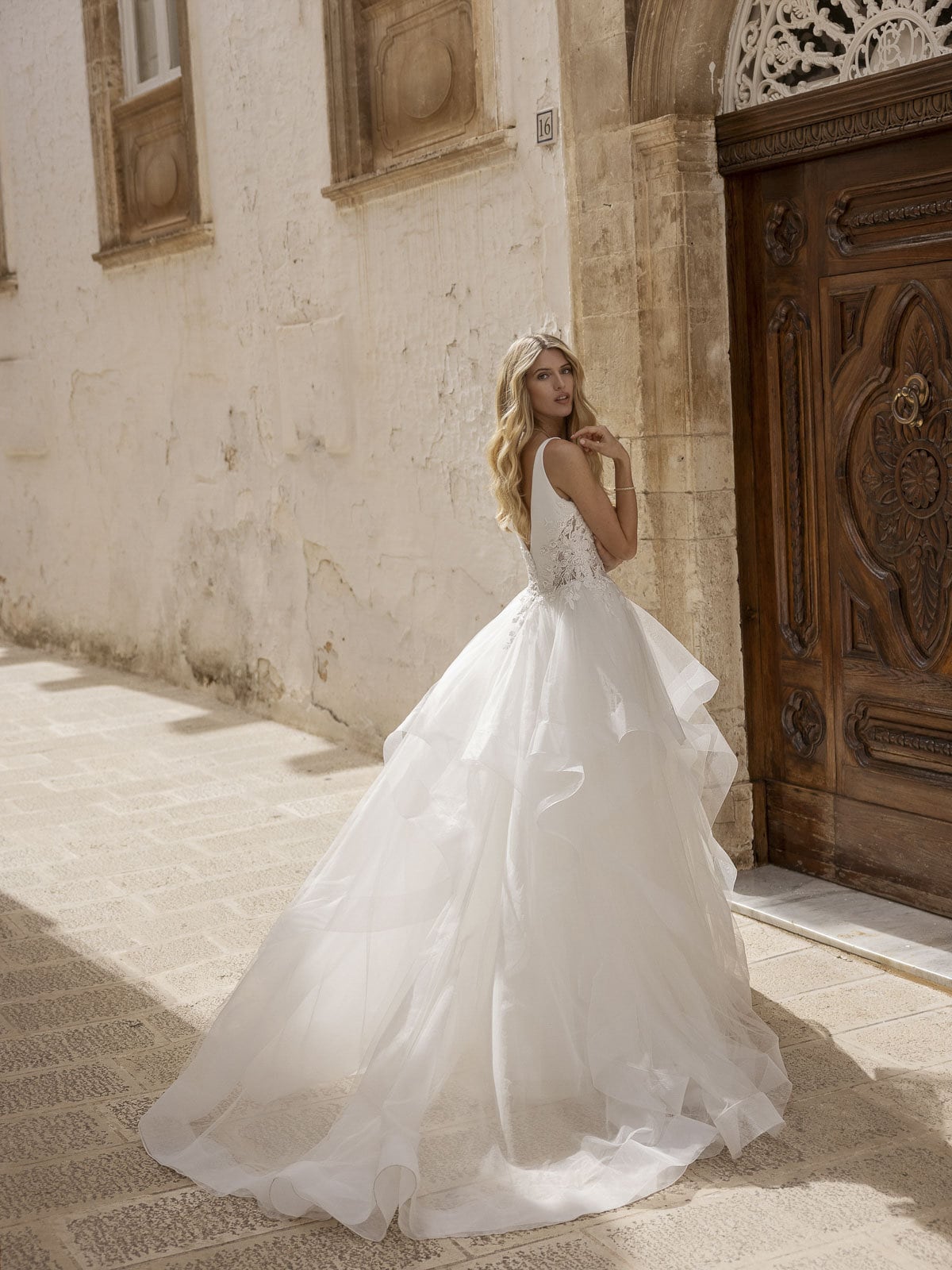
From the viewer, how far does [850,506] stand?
4844mm

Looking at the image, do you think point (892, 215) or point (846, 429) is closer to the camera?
point (892, 215)

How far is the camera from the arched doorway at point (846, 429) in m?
4.46

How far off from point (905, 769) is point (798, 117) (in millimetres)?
2104

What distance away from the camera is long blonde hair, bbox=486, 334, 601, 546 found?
386 centimetres

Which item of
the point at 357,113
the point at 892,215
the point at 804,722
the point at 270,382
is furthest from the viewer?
the point at 270,382

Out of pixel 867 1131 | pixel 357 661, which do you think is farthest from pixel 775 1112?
pixel 357 661

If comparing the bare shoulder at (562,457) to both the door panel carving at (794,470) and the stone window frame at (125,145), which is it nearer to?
the door panel carving at (794,470)

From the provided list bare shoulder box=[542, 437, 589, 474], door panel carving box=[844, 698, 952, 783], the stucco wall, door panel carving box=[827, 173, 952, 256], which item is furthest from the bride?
the stucco wall

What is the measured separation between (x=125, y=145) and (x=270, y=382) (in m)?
2.62

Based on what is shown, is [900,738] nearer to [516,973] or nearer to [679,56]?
[516,973]

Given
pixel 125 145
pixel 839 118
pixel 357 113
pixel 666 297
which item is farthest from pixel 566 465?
pixel 125 145

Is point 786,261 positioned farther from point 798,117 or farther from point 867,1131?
point 867,1131

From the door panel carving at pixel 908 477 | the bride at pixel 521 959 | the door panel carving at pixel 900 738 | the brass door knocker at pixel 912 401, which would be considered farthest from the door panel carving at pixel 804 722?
the bride at pixel 521 959

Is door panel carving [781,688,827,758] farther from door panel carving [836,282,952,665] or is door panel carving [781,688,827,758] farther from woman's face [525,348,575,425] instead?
woman's face [525,348,575,425]
